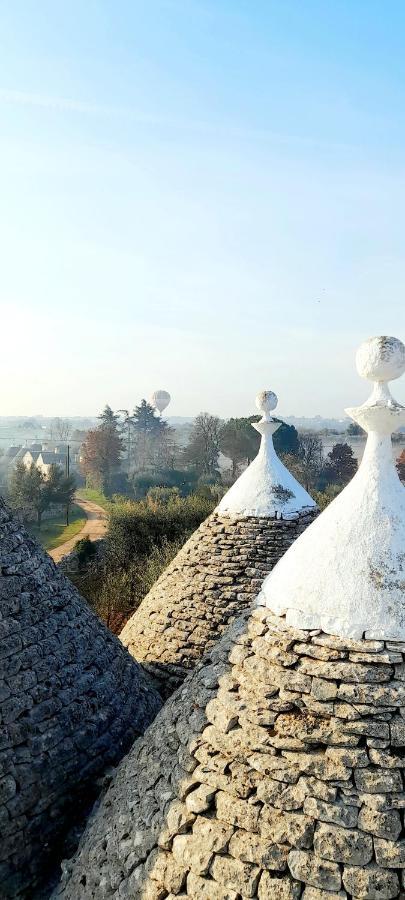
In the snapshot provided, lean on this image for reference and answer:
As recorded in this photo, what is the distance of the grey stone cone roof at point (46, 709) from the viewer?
4.83m

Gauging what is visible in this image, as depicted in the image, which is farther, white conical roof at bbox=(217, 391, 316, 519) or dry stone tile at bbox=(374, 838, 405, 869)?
white conical roof at bbox=(217, 391, 316, 519)

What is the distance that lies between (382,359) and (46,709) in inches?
151

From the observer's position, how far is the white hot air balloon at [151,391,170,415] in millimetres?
58812

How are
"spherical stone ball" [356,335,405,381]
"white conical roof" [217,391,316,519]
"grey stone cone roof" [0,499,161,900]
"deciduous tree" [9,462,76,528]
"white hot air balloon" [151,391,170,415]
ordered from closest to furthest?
"spherical stone ball" [356,335,405,381]
"grey stone cone roof" [0,499,161,900]
"white conical roof" [217,391,316,519]
"deciduous tree" [9,462,76,528]
"white hot air balloon" [151,391,170,415]

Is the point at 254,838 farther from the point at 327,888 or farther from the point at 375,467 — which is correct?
the point at 375,467

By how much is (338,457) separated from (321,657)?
1598 inches

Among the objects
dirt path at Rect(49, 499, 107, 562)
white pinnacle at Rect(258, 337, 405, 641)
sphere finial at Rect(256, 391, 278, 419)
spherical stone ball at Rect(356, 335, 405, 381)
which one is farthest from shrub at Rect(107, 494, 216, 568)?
spherical stone ball at Rect(356, 335, 405, 381)

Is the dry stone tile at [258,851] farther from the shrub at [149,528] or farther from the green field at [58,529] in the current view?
the green field at [58,529]

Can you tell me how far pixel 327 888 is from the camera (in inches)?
126

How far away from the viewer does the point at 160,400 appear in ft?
193

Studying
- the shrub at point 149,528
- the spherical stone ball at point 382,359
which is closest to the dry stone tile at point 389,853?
the spherical stone ball at point 382,359

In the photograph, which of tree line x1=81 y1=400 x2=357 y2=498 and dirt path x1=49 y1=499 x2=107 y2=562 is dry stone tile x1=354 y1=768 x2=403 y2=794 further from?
tree line x1=81 y1=400 x2=357 y2=498

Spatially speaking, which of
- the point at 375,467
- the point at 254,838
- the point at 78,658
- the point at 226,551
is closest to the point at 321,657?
the point at 254,838

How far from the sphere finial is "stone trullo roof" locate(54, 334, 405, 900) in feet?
18.0
